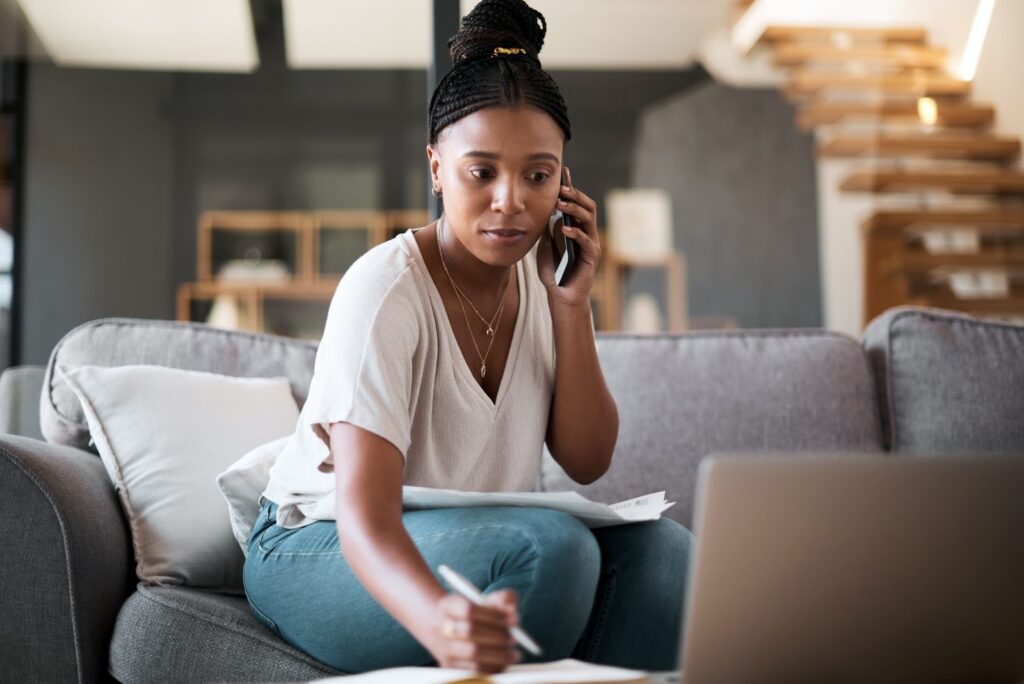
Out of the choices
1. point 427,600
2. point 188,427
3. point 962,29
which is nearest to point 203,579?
point 188,427

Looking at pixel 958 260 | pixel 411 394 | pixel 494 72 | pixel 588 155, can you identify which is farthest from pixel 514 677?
pixel 588 155

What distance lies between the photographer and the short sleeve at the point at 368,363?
1.00 metres

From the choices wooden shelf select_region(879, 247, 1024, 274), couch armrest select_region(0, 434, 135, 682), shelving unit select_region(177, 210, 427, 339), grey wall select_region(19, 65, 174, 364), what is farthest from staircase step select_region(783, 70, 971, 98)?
couch armrest select_region(0, 434, 135, 682)

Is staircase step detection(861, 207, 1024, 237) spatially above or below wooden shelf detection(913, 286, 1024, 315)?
above

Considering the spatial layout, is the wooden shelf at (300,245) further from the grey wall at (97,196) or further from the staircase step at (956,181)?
the staircase step at (956,181)

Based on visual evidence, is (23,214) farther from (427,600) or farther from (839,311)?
(427,600)

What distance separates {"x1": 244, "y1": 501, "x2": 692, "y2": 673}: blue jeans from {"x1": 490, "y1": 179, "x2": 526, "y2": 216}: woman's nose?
306mm

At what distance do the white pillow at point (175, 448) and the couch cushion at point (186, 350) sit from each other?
12 cm

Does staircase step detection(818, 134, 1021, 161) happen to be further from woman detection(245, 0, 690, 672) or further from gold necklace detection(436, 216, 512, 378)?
gold necklace detection(436, 216, 512, 378)

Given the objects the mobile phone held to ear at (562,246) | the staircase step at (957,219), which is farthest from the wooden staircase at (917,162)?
the mobile phone held to ear at (562,246)

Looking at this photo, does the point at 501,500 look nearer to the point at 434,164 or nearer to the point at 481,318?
the point at 481,318

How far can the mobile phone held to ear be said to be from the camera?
1.27 m

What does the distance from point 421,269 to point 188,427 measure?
22.4 inches

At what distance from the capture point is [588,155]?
4.98 meters
